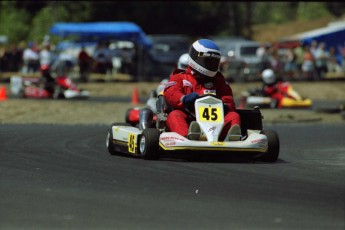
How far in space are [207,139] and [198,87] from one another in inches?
49.4

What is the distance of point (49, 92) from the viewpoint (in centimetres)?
2950

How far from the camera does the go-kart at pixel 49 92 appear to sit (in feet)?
95.8

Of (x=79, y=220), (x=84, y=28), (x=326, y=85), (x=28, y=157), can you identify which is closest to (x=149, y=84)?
(x=84, y=28)

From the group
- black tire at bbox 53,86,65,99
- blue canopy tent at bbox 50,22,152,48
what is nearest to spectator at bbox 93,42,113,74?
blue canopy tent at bbox 50,22,152,48

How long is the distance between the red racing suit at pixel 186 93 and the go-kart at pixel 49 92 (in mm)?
16412

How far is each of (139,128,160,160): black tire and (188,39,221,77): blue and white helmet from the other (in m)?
1.23

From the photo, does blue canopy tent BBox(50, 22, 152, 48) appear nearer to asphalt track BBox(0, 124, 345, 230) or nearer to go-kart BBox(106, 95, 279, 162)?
asphalt track BBox(0, 124, 345, 230)

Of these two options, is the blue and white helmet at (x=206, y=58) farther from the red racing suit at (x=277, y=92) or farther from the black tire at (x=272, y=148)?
the red racing suit at (x=277, y=92)

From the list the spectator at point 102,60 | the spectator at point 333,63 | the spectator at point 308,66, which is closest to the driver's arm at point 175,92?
the spectator at point 102,60

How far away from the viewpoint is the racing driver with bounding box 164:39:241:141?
12.1m

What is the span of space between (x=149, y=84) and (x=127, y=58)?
26.6ft

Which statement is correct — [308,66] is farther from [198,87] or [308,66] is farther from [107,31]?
[198,87]

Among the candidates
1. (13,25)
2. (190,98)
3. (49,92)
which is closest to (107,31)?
(49,92)

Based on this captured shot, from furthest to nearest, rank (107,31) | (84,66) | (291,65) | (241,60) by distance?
(291,65), (241,60), (84,66), (107,31)
